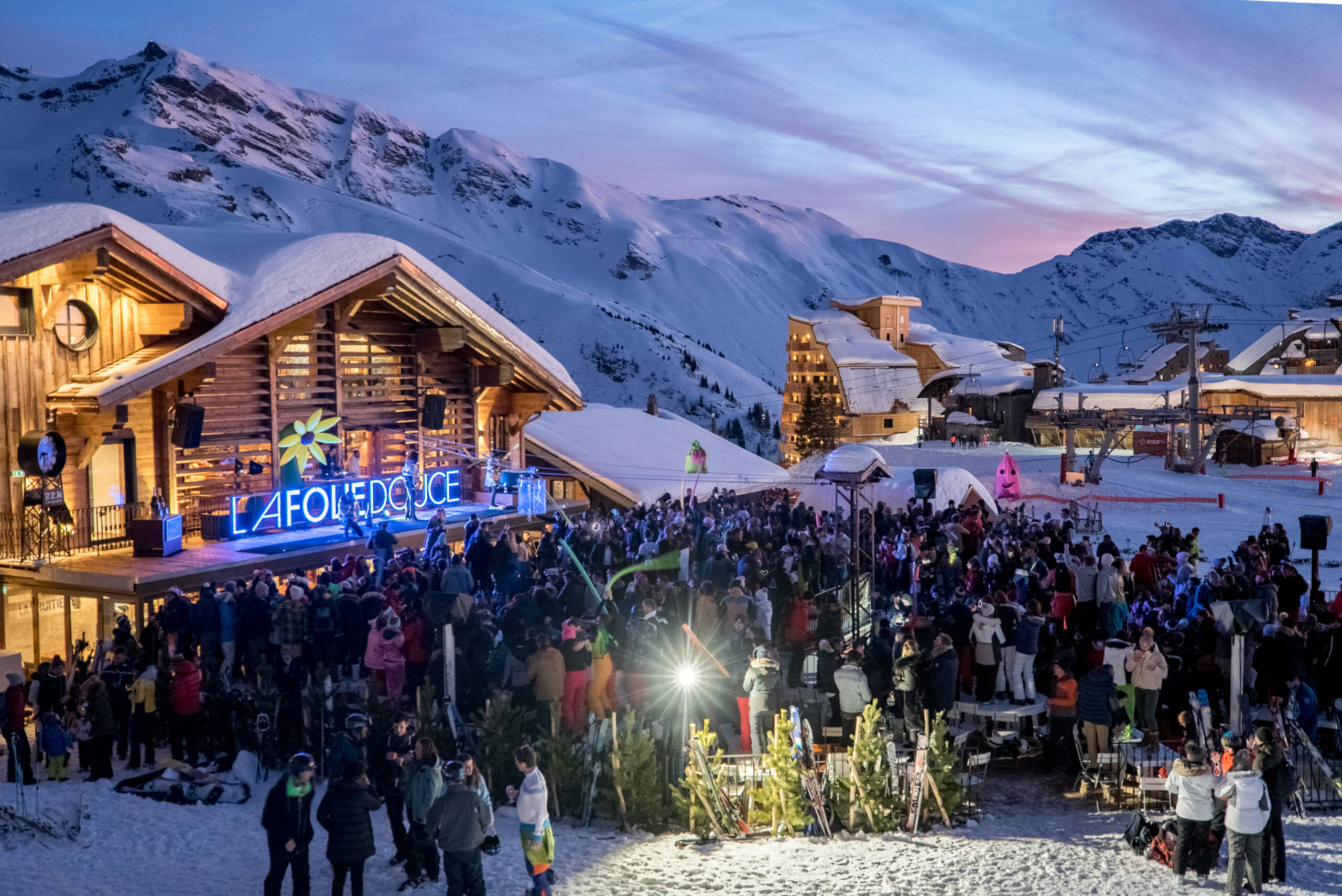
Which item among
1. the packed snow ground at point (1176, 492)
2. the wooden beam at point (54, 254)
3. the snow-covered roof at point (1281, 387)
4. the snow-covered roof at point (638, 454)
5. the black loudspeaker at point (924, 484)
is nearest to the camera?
the wooden beam at point (54, 254)

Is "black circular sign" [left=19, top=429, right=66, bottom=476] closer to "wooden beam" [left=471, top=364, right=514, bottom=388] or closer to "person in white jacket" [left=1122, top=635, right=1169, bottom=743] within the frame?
"wooden beam" [left=471, top=364, right=514, bottom=388]

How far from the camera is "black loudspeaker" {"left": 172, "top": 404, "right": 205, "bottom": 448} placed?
55.1ft

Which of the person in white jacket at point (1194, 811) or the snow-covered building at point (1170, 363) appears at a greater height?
the snow-covered building at point (1170, 363)

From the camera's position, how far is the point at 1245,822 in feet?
25.5

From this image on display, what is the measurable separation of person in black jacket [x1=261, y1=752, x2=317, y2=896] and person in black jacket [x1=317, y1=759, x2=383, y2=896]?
0.42 feet

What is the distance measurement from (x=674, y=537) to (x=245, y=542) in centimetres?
649

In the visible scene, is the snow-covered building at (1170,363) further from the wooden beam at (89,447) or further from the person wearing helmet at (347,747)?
the person wearing helmet at (347,747)

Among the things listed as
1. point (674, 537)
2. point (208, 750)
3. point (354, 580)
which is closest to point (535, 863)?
point (208, 750)

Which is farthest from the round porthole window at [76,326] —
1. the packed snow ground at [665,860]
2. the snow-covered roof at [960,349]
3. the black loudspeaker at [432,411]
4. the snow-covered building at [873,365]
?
the snow-covered roof at [960,349]

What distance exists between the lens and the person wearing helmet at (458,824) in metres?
7.23

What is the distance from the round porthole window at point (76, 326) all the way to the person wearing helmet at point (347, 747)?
10.6m

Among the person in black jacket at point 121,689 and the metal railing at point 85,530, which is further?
the metal railing at point 85,530

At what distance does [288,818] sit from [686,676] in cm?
464

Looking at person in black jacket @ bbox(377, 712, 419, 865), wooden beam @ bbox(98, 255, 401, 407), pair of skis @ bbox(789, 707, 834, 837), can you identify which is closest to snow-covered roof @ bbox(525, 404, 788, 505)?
wooden beam @ bbox(98, 255, 401, 407)
